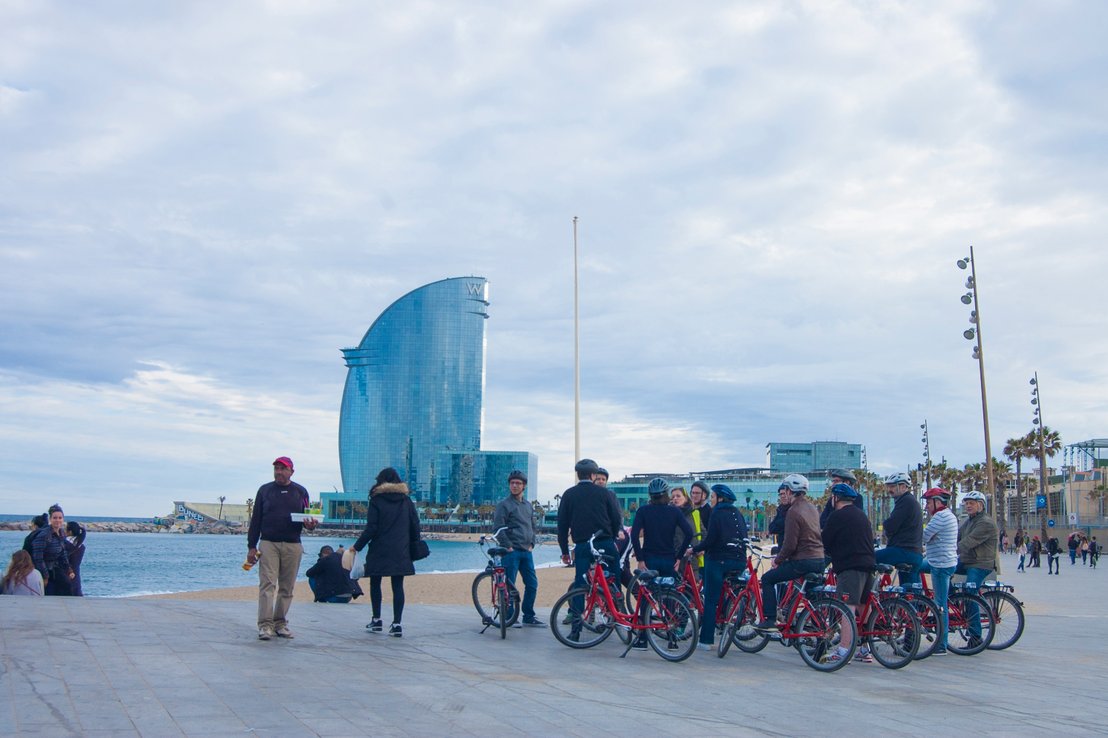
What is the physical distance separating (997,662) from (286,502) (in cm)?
749

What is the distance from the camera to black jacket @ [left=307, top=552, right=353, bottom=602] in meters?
15.8

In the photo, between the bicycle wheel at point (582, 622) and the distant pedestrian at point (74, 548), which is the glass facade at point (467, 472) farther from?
the bicycle wheel at point (582, 622)

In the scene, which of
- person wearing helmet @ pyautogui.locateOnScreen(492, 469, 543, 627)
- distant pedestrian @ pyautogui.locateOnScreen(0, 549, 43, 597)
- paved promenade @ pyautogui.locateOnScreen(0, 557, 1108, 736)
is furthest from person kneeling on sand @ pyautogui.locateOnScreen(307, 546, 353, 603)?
person wearing helmet @ pyautogui.locateOnScreen(492, 469, 543, 627)

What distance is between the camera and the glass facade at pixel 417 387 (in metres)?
184

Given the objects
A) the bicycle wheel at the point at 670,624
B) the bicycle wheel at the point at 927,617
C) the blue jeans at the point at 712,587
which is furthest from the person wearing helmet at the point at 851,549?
the bicycle wheel at the point at 670,624

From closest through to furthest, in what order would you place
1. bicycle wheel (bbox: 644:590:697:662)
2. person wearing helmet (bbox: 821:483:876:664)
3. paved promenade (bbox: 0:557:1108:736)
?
paved promenade (bbox: 0:557:1108:736) → person wearing helmet (bbox: 821:483:876:664) → bicycle wheel (bbox: 644:590:697:662)

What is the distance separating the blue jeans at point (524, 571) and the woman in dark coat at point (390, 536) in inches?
48.8

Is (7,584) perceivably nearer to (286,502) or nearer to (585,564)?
(286,502)

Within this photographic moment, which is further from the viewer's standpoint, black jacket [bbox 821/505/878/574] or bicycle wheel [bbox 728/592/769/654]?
bicycle wheel [bbox 728/592/769/654]

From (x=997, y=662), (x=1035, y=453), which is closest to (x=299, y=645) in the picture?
(x=997, y=662)

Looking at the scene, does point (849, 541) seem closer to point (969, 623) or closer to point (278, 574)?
point (969, 623)

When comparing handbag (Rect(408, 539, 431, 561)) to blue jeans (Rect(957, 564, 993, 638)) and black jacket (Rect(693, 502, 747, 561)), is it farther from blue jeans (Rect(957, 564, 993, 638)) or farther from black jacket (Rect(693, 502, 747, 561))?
blue jeans (Rect(957, 564, 993, 638))

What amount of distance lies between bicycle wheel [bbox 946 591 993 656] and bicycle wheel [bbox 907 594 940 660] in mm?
786

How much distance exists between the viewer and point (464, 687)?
24.9 ft
